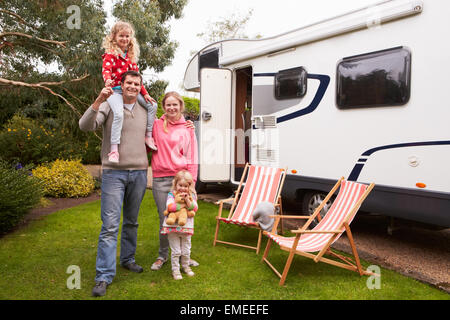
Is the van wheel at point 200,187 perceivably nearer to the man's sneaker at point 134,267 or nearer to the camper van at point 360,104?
the camper van at point 360,104

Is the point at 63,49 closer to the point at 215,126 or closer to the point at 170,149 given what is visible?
the point at 215,126

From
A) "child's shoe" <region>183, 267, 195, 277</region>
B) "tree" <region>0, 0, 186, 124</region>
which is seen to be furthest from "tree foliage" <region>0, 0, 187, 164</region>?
"child's shoe" <region>183, 267, 195, 277</region>

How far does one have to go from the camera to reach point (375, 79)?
13.4 feet

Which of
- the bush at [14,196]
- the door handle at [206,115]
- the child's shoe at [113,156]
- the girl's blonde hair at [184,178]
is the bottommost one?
the bush at [14,196]

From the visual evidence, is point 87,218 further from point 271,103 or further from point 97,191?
point 271,103

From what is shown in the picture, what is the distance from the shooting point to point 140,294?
2.93m

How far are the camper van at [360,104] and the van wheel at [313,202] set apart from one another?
0.02 metres

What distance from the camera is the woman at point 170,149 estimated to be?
10.7ft

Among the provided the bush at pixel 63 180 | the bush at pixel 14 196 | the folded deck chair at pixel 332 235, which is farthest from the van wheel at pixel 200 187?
the folded deck chair at pixel 332 235

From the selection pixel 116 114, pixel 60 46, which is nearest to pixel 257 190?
pixel 116 114

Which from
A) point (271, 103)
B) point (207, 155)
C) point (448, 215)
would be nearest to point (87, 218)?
point (207, 155)

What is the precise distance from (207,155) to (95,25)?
4.25 meters

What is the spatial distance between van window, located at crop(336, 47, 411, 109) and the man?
2.51 m

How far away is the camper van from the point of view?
361 cm
